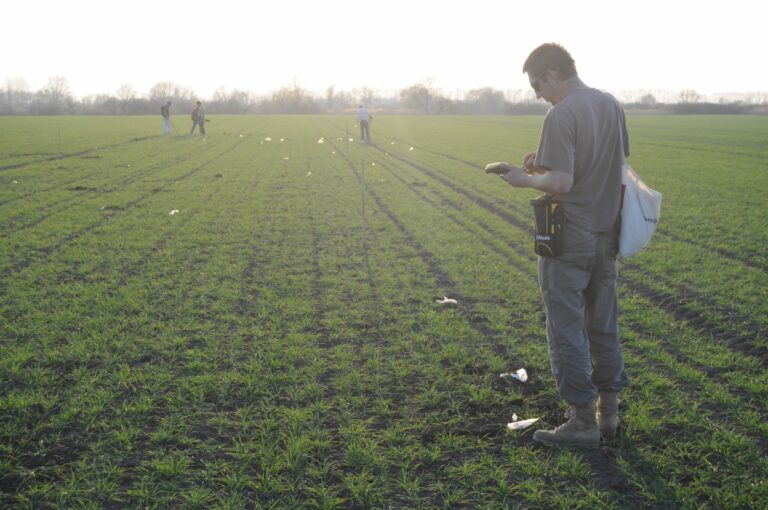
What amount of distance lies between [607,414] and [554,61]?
2252mm

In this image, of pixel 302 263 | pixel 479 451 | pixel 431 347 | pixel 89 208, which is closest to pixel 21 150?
pixel 89 208

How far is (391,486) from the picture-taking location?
3320 millimetres

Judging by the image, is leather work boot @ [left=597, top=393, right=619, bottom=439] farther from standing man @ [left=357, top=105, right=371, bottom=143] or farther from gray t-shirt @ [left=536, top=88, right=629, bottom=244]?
standing man @ [left=357, top=105, right=371, bottom=143]

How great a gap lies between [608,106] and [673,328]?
3202mm

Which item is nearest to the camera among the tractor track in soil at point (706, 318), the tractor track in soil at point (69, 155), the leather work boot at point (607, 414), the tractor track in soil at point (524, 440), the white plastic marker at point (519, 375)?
the tractor track in soil at point (524, 440)

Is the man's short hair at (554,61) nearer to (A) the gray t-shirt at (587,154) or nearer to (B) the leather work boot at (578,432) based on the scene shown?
(A) the gray t-shirt at (587,154)

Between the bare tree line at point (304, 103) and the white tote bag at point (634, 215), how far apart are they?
72.8 m

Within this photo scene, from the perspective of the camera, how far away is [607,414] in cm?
377

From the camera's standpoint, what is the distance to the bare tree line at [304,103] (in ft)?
300

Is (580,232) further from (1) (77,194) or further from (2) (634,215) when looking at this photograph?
(1) (77,194)

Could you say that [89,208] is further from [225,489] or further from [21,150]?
[21,150]

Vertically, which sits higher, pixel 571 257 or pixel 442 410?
pixel 571 257

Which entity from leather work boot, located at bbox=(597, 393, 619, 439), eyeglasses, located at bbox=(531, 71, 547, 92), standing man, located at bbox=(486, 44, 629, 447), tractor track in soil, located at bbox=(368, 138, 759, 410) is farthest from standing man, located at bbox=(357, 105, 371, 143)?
leather work boot, located at bbox=(597, 393, 619, 439)

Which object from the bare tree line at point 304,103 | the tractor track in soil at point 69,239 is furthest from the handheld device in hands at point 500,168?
the bare tree line at point 304,103
